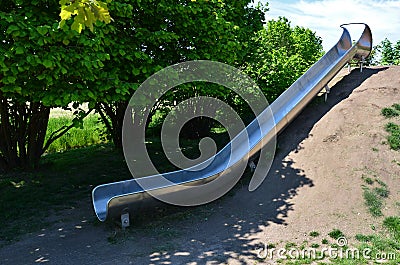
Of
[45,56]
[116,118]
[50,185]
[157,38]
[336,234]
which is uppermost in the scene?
[157,38]

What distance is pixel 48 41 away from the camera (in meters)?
4.84

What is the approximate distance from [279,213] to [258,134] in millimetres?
2058

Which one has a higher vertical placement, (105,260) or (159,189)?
(159,189)

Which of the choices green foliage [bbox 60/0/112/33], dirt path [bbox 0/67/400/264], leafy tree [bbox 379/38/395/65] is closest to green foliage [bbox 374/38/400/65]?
leafy tree [bbox 379/38/395/65]

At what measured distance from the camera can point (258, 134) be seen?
7.30m

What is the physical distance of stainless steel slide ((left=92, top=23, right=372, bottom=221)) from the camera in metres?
5.46

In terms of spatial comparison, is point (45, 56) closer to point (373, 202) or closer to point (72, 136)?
point (373, 202)

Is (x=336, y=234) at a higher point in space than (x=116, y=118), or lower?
lower

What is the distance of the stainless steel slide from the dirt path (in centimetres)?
40

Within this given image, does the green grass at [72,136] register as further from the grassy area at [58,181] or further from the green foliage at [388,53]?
the green foliage at [388,53]

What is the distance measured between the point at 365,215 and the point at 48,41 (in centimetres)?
524

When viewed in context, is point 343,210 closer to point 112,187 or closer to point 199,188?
point 199,188

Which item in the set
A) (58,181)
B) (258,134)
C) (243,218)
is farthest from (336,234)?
(58,181)

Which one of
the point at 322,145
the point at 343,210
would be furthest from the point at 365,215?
the point at 322,145
